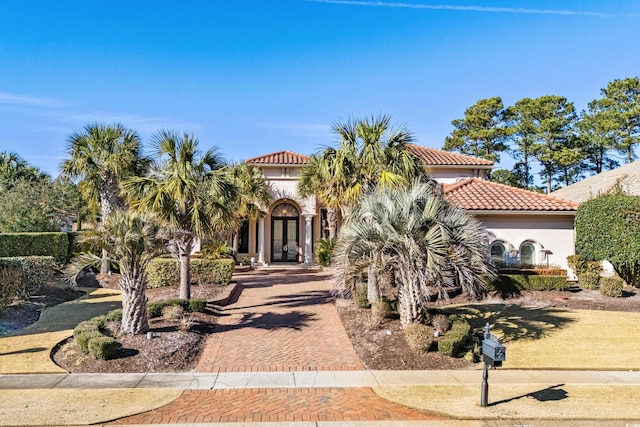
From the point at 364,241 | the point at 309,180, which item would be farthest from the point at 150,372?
the point at 309,180

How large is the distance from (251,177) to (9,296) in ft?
46.0

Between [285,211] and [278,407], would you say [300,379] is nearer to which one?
[278,407]

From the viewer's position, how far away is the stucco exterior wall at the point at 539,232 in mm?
19125

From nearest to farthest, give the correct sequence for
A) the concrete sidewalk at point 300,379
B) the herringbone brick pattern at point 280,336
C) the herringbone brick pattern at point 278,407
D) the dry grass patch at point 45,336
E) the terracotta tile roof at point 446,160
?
the herringbone brick pattern at point 278,407 → the concrete sidewalk at point 300,379 → the dry grass patch at point 45,336 → the herringbone brick pattern at point 280,336 → the terracotta tile roof at point 446,160

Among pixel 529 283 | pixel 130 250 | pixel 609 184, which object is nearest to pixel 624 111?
pixel 609 184

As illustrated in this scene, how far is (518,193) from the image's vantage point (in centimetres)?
2036

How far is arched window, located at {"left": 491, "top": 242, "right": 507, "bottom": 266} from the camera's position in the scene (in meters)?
19.1

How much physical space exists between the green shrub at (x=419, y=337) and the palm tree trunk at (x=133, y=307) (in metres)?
6.92

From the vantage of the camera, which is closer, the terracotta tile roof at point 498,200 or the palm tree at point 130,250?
the palm tree at point 130,250

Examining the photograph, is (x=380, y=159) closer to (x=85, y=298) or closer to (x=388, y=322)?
(x=388, y=322)

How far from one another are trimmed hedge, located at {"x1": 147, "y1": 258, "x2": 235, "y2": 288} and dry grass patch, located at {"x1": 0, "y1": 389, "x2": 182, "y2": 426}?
1056 cm

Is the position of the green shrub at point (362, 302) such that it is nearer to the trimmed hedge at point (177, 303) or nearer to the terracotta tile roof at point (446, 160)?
the trimmed hedge at point (177, 303)

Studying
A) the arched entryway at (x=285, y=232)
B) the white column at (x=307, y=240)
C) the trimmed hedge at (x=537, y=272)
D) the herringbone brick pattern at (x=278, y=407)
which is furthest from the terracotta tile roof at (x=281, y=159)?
the herringbone brick pattern at (x=278, y=407)

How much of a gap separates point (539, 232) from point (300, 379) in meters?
14.2
